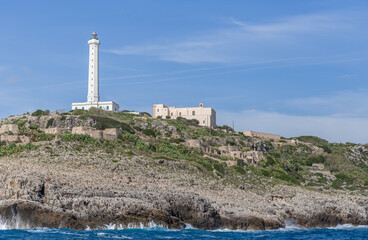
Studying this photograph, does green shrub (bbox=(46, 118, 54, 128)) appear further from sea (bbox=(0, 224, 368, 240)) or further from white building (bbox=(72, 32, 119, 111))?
sea (bbox=(0, 224, 368, 240))

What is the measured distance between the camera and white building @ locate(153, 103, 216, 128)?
11512cm

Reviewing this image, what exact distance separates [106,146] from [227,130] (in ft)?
164

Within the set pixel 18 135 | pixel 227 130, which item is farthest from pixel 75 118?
pixel 227 130

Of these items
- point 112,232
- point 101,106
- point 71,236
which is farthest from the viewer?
point 101,106

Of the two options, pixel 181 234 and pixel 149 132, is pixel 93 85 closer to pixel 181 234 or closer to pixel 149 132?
pixel 149 132

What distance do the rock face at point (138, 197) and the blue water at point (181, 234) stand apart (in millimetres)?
1176

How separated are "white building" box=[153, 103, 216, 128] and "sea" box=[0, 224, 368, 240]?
196 ft

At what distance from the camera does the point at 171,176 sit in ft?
213

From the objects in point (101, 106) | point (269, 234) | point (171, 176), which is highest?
point (101, 106)

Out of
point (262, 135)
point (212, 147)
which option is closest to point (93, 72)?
point (212, 147)

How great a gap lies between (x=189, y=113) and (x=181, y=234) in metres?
71.8

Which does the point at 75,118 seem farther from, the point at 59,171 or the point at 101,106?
the point at 59,171

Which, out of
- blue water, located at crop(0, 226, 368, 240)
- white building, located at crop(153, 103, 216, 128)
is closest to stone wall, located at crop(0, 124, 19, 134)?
blue water, located at crop(0, 226, 368, 240)

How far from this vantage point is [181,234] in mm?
45562
